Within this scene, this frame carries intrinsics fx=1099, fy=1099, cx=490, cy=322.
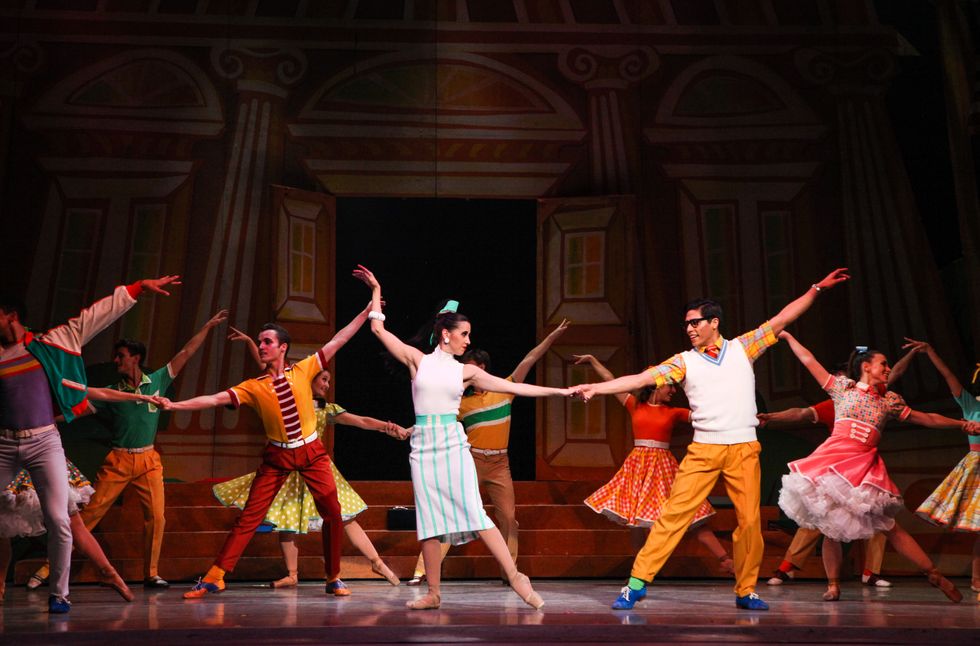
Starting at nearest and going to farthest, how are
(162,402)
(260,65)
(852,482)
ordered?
(162,402), (852,482), (260,65)

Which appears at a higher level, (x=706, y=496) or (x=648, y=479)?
(x=648, y=479)

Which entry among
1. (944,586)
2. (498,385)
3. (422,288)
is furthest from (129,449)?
(944,586)

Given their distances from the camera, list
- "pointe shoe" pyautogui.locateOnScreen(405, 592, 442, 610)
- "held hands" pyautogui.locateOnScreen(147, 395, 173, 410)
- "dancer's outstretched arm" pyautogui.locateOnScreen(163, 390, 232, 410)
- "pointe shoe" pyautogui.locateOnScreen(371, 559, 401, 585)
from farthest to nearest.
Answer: "pointe shoe" pyautogui.locateOnScreen(371, 559, 401, 585)
"held hands" pyautogui.locateOnScreen(147, 395, 173, 410)
"dancer's outstretched arm" pyautogui.locateOnScreen(163, 390, 232, 410)
"pointe shoe" pyautogui.locateOnScreen(405, 592, 442, 610)

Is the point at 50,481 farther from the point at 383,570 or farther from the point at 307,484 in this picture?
the point at 383,570

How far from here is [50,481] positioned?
527 centimetres

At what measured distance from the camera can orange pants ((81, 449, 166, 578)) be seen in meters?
6.85

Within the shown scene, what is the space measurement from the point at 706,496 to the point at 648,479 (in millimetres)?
1703

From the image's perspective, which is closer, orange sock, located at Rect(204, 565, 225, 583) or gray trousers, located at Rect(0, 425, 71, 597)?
gray trousers, located at Rect(0, 425, 71, 597)

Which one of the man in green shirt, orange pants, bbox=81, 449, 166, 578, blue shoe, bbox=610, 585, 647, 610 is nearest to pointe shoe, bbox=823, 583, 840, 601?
blue shoe, bbox=610, 585, 647, 610

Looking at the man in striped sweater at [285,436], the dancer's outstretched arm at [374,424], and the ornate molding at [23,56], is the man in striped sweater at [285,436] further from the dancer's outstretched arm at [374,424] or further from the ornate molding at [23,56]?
the ornate molding at [23,56]

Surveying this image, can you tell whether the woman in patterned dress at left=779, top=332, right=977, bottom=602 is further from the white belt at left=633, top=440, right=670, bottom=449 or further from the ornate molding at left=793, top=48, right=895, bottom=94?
the ornate molding at left=793, top=48, right=895, bottom=94

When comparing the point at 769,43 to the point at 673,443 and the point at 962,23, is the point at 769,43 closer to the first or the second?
the point at 962,23

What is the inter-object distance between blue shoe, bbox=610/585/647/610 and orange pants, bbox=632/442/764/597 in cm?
9

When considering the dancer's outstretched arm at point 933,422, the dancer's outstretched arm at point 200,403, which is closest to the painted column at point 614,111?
the dancer's outstretched arm at point 933,422
